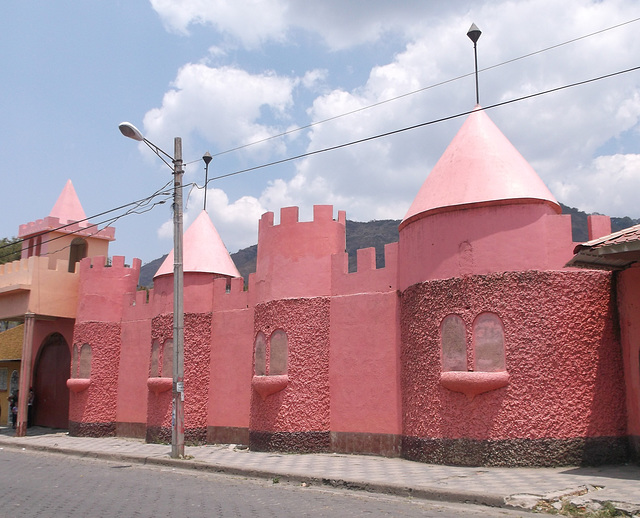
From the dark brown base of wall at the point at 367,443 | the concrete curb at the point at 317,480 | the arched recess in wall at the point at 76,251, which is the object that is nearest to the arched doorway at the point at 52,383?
the arched recess in wall at the point at 76,251

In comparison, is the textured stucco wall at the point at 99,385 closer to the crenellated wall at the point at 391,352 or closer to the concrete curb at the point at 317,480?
the crenellated wall at the point at 391,352

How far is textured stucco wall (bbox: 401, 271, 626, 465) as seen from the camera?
10.6m

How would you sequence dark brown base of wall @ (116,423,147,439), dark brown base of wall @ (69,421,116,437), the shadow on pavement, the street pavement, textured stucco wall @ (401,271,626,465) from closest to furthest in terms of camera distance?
the street pavement
textured stucco wall @ (401,271,626,465)
dark brown base of wall @ (116,423,147,439)
dark brown base of wall @ (69,421,116,437)
the shadow on pavement

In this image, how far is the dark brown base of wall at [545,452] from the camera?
10.5 m

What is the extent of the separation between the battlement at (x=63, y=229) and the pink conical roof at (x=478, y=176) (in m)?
14.3

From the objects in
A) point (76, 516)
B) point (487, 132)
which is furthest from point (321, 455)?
point (487, 132)

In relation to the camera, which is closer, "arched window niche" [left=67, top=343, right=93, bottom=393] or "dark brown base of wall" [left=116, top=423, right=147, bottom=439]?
"dark brown base of wall" [left=116, top=423, right=147, bottom=439]

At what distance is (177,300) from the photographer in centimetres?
1395

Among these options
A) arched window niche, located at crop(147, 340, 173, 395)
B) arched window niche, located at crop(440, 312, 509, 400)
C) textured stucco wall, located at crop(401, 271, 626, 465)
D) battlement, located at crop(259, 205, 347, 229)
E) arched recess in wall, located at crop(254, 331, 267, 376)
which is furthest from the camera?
arched window niche, located at crop(147, 340, 173, 395)

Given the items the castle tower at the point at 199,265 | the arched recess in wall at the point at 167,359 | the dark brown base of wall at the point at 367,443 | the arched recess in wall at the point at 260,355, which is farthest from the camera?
the castle tower at the point at 199,265

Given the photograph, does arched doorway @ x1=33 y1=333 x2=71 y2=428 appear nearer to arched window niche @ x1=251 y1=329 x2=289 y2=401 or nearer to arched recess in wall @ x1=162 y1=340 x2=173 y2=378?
arched recess in wall @ x1=162 y1=340 x2=173 y2=378

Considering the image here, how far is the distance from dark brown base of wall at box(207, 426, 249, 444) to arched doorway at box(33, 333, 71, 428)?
818 centimetres

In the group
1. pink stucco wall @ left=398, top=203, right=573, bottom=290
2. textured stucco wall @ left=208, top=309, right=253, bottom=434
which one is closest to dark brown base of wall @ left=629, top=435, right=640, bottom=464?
pink stucco wall @ left=398, top=203, right=573, bottom=290

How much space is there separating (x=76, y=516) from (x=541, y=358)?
7.63 m
